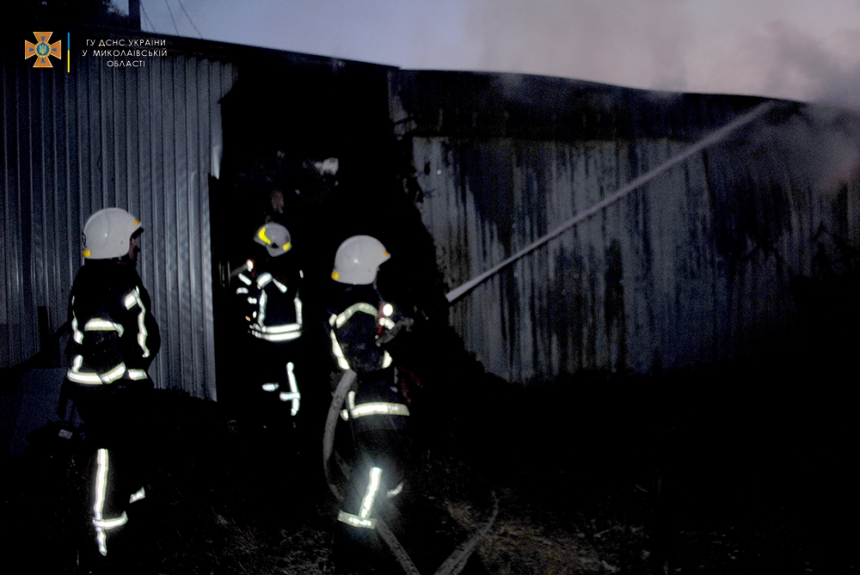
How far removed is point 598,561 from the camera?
325cm

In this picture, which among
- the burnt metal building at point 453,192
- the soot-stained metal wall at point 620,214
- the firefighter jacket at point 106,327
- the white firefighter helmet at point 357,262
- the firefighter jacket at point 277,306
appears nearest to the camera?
the firefighter jacket at point 106,327

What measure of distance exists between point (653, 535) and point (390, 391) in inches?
80.8

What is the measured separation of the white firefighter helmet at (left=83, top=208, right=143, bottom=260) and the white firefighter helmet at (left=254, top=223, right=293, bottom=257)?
1977 mm

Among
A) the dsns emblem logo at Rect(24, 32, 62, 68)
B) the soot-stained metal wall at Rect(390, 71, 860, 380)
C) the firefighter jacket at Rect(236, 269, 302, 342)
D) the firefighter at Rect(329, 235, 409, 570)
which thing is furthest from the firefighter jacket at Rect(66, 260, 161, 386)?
the dsns emblem logo at Rect(24, 32, 62, 68)

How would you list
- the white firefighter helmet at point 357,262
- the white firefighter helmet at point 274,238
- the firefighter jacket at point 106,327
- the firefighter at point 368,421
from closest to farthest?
1. the firefighter jacket at point 106,327
2. the firefighter at point 368,421
3. the white firefighter helmet at point 357,262
4. the white firefighter helmet at point 274,238

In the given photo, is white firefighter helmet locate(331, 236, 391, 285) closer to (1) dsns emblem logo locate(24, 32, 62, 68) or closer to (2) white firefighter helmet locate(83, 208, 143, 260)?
(2) white firefighter helmet locate(83, 208, 143, 260)

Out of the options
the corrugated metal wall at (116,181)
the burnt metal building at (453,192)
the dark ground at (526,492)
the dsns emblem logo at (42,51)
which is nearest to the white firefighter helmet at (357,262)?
the dark ground at (526,492)

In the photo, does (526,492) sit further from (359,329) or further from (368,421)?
(359,329)

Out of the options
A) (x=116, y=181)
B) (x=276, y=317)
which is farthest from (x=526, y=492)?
(x=116, y=181)

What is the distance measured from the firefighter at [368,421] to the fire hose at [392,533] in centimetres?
8

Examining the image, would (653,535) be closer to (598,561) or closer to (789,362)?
(598,561)

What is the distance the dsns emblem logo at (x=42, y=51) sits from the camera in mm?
5336

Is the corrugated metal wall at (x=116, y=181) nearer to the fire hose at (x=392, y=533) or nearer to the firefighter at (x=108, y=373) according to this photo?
the firefighter at (x=108, y=373)

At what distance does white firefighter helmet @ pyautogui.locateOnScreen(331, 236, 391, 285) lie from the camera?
3.41m
